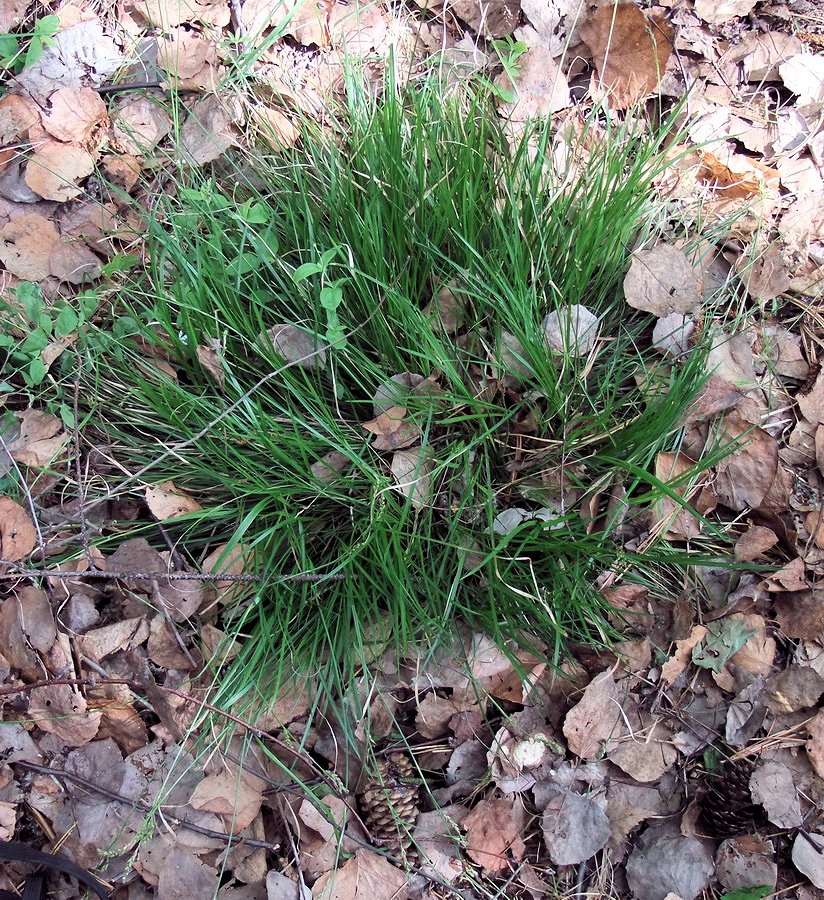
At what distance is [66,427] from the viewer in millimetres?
1808

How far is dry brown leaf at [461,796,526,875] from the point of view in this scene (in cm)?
157

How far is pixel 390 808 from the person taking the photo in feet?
5.11

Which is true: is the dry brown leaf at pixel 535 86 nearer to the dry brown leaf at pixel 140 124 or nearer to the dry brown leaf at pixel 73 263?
the dry brown leaf at pixel 140 124

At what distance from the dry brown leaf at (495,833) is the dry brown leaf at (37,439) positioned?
1326 mm

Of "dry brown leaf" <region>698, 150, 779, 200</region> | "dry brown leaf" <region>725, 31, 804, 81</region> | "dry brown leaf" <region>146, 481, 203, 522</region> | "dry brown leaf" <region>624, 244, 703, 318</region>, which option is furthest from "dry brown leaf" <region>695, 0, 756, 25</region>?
"dry brown leaf" <region>146, 481, 203, 522</region>

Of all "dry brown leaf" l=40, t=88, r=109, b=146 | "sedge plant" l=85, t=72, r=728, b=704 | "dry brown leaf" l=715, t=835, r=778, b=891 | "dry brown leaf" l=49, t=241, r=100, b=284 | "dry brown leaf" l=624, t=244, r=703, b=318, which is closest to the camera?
"dry brown leaf" l=715, t=835, r=778, b=891

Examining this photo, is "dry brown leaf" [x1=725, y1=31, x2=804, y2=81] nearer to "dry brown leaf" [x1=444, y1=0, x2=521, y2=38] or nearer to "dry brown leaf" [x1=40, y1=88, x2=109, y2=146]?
"dry brown leaf" [x1=444, y1=0, x2=521, y2=38]

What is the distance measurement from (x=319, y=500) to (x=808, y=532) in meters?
1.17

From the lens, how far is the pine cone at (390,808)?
157cm

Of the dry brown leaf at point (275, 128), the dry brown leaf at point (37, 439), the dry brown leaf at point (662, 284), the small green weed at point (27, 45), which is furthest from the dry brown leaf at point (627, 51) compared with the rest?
the dry brown leaf at point (37, 439)

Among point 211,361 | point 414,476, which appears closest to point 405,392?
point 414,476

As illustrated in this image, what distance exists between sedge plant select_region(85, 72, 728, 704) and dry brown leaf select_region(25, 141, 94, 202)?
41 cm

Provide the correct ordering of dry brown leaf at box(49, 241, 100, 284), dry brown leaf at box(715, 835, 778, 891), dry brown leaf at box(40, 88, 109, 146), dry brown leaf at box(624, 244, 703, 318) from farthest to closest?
dry brown leaf at box(40, 88, 109, 146)
dry brown leaf at box(49, 241, 100, 284)
dry brown leaf at box(624, 244, 703, 318)
dry brown leaf at box(715, 835, 778, 891)

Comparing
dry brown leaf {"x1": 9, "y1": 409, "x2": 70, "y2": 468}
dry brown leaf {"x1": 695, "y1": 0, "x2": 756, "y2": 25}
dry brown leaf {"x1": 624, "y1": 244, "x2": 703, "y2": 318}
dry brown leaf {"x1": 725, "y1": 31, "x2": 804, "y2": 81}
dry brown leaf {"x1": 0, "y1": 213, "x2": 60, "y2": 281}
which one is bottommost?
dry brown leaf {"x1": 9, "y1": 409, "x2": 70, "y2": 468}
